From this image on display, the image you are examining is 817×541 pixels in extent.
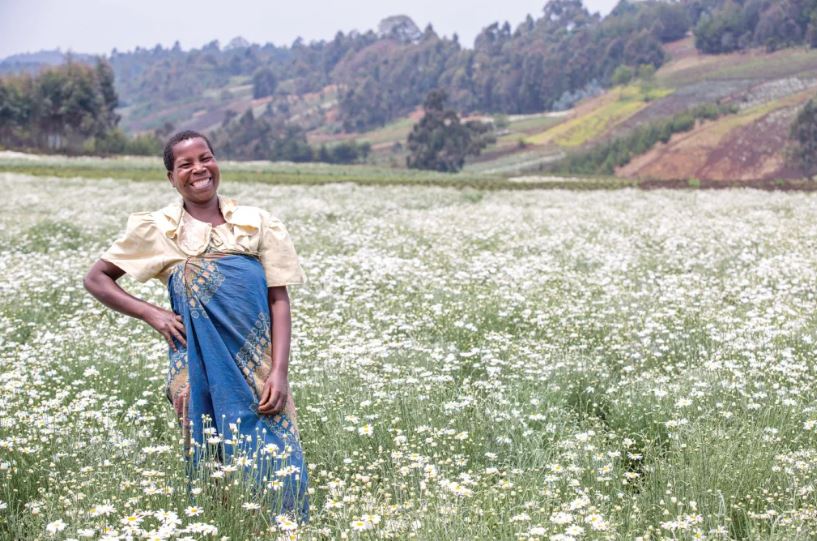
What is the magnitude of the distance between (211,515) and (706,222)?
47.9ft

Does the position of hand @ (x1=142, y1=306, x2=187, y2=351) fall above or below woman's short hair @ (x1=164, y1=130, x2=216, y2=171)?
below

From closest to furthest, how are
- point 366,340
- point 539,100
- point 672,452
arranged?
1. point 672,452
2. point 366,340
3. point 539,100

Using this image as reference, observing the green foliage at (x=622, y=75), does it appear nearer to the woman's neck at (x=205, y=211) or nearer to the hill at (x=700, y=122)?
the hill at (x=700, y=122)

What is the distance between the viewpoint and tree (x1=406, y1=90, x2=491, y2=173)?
92.6 meters

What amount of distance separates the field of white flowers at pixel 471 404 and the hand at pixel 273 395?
322mm

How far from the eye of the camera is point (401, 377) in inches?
218

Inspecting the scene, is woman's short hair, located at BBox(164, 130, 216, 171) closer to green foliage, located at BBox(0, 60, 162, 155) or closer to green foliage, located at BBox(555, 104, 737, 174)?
green foliage, located at BBox(0, 60, 162, 155)

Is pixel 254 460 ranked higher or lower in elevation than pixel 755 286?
higher

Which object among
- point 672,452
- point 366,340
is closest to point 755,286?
point 366,340

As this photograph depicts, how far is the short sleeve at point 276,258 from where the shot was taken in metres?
3.89

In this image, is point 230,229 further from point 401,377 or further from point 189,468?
point 401,377

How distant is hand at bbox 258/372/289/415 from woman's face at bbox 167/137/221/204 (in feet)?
2.89

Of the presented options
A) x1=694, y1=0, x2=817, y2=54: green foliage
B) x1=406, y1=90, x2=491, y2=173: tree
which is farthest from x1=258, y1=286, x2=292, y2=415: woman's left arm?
x1=694, y1=0, x2=817, y2=54: green foliage

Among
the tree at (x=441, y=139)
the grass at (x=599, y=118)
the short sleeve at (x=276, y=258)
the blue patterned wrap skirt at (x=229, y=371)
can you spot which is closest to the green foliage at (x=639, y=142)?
the tree at (x=441, y=139)
